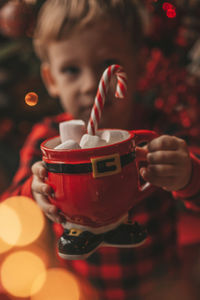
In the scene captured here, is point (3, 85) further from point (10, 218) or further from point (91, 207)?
point (91, 207)

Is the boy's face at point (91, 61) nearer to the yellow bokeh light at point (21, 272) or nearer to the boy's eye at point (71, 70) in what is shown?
the boy's eye at point (71, 70)

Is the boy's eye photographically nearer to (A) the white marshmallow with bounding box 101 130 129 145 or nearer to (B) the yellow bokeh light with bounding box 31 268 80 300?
(A) the white marshmallow with bounding box 101 130 129 145

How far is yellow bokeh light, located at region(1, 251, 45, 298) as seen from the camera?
50 cm

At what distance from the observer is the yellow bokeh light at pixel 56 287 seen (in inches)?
18.9

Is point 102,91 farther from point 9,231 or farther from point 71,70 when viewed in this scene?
point 9,231

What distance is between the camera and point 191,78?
0.45 m

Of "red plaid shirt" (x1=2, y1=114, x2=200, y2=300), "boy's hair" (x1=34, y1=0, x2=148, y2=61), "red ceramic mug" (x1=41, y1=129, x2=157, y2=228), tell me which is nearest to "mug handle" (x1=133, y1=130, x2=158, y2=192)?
"red ceramic mug" (x1=41, y1=129, x2=157, y2=228)

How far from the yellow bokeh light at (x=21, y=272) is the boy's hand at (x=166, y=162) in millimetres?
320

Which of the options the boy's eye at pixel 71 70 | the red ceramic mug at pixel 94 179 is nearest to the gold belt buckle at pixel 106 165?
the red ceramic mug at pixel 94 179

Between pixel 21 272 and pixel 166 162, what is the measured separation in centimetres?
39

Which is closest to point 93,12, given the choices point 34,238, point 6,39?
point 6,39

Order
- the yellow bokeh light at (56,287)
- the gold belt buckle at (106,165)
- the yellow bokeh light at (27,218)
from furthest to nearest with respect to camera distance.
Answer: the yellow bokeh light at (56,287)
the yellow bokeh light at (27,218)
the gold belt buckle at (106,165)

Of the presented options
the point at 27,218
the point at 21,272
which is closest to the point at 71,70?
the point at 27,218

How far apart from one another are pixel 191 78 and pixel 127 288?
1.38 feet
